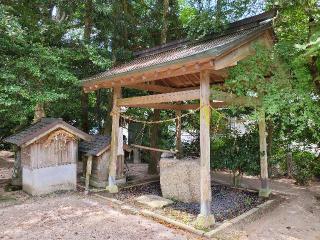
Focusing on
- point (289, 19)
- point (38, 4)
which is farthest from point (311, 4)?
point (38, 4)

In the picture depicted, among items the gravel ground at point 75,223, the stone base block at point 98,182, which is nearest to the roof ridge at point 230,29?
the stone base block at point 98,182

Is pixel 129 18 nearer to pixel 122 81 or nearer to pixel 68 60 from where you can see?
pixel 68 60

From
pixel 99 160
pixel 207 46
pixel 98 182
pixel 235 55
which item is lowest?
pixel 98 182

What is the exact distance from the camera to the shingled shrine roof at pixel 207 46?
542 centimetres

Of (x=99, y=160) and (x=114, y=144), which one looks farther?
(x=99, y=160)

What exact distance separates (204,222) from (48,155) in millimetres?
4707

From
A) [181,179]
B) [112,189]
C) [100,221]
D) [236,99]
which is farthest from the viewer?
[112,189]

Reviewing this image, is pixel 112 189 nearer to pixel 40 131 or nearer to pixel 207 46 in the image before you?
pixel 40 131

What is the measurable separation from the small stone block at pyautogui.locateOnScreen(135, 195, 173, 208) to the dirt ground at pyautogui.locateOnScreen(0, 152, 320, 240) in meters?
0.78

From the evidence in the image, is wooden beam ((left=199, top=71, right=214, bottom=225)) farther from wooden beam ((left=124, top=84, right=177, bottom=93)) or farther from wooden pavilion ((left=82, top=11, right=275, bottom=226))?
wooden beam ((left=124, top=84, right=177, bottom=93))

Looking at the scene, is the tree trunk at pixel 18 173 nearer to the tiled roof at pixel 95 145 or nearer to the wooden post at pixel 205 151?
the tiled roof at pixel 95 145

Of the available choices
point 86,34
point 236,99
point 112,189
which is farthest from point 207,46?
point 86,34

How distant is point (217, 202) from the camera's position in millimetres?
7512

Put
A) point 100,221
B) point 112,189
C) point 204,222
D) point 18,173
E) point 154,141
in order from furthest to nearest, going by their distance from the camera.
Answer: point 154,141 < point 18,173 < point 112,189 < point 100,221 < point 204,222
